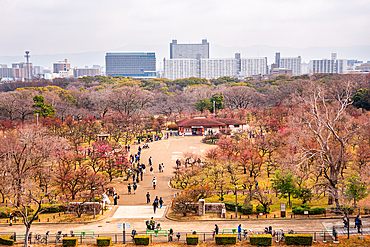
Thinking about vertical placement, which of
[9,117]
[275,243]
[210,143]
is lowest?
[275,243]

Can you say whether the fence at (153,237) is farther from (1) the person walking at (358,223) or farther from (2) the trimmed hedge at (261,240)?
(1) the person walking at (358,223)

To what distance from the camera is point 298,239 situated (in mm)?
18438

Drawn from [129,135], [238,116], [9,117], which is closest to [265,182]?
[129,135]

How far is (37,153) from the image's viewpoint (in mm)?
27656

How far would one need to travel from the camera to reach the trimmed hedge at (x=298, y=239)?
18.4 meters

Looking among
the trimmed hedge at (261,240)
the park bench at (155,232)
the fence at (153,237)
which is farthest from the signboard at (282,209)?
the park bench at (155,232)

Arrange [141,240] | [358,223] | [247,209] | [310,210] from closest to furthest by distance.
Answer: [141,240] < [358,223] < [310,210] < [247,209]

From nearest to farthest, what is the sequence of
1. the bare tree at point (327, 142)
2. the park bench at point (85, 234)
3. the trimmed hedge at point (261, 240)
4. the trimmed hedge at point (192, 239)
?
the trimmed hedge at point (261, 240) < the trimmed hedge at point (192, 239) < the park bench at point (85, 234) < the bare tree at point (327, 142)

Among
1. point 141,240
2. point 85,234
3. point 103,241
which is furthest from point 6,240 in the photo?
point 141,240

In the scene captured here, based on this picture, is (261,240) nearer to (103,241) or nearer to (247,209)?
(247,209)

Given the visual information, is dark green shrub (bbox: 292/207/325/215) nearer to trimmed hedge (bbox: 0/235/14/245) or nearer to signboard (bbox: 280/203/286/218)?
signboard (bbox: 280/203/286/218)

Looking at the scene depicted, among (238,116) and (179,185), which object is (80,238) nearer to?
(179,185)

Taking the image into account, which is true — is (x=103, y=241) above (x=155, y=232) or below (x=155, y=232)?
below

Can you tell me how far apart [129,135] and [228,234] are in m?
31.0
